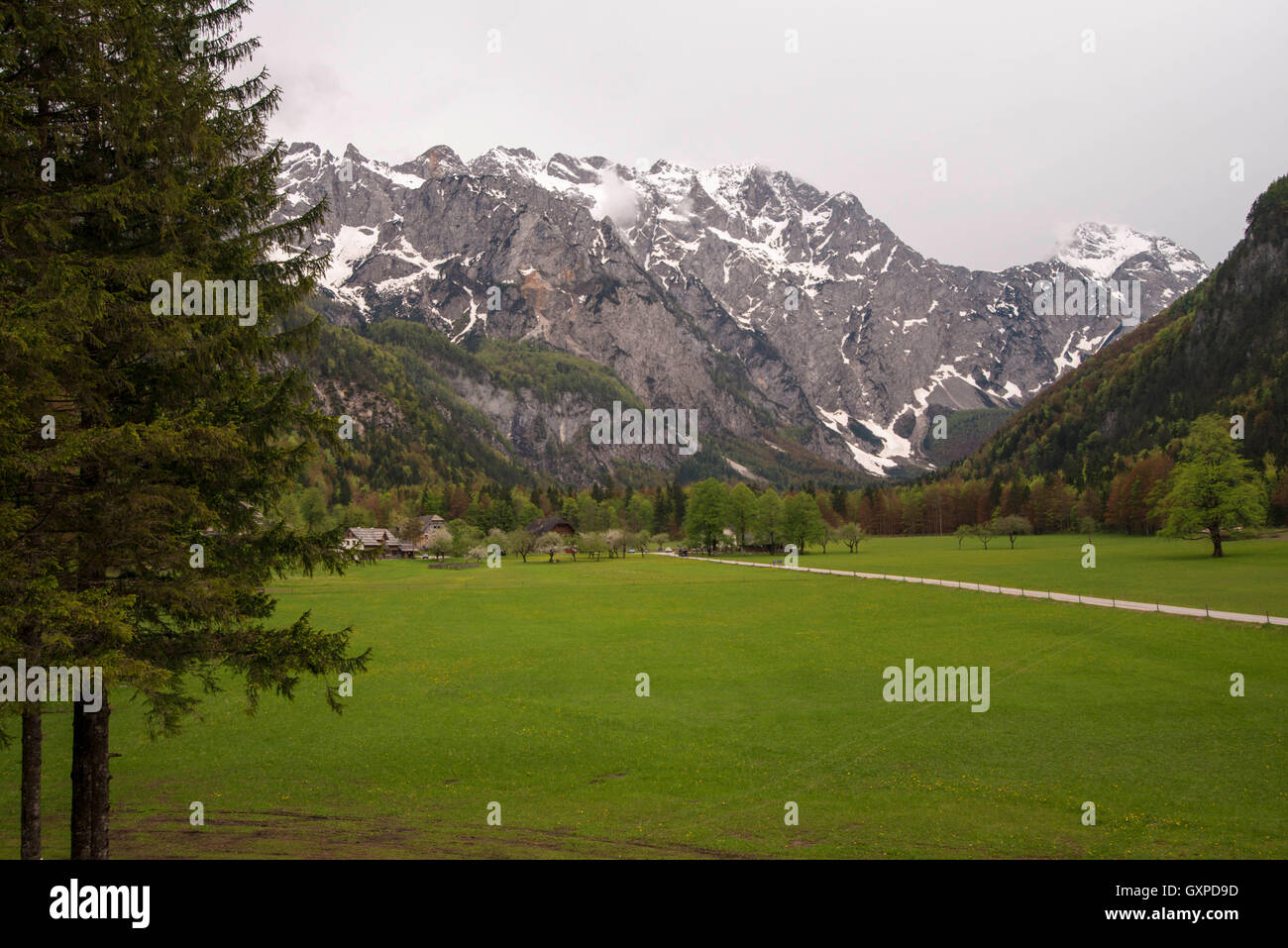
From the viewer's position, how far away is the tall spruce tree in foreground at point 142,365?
1141 centimetres

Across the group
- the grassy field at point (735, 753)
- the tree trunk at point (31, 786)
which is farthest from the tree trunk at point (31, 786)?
the grassy field at point (735, 753)

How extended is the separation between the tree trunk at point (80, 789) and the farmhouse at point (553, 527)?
13977cm

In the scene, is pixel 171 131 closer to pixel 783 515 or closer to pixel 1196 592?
pixel 1196 592

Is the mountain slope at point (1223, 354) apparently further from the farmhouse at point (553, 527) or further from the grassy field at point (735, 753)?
the grassy field at point (735, 753)

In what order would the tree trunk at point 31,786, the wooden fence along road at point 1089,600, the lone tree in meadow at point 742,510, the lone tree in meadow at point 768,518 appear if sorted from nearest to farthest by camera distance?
the tree trunk at point 31,786, the wooden fence along road at point 1089,600, the lone tree in meadow at point 768,518, the lone tree in meadow at point 742,510

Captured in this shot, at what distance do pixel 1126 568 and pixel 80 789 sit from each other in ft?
289

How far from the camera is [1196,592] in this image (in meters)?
55.1

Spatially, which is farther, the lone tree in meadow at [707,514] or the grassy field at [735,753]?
the lone tree in meadow at [707,514]

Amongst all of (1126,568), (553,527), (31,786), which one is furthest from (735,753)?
(553,527)

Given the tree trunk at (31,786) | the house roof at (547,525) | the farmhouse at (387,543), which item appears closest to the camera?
the tree trunk at (31,786)

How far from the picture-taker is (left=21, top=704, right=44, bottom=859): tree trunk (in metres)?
12.9

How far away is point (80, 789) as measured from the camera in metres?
13.4
